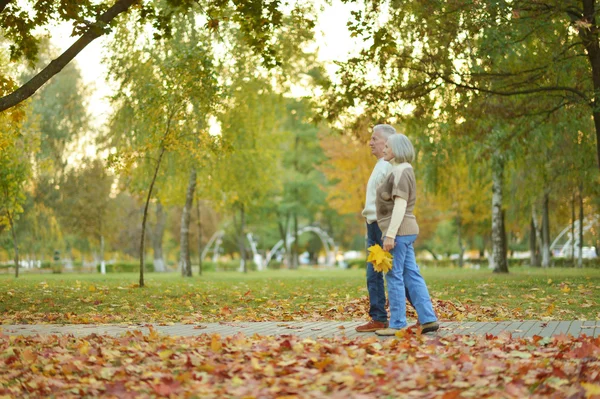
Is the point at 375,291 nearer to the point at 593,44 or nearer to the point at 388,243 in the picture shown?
the point at 388,243

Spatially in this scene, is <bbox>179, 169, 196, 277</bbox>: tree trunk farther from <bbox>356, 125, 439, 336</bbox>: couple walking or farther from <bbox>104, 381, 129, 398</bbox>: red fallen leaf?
<bbox>104, 381, 129, 398</bbox>: red fallen leaf

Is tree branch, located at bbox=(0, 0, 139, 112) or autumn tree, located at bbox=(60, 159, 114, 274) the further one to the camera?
autumn tree, located at bbox=(60, 159, 114, 274)

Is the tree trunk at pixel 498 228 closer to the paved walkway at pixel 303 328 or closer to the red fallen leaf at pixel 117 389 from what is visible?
the paved walkway at pixel 303 328

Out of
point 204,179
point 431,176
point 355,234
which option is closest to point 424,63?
point 431,176

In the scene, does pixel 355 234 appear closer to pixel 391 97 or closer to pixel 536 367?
pixel 391 97

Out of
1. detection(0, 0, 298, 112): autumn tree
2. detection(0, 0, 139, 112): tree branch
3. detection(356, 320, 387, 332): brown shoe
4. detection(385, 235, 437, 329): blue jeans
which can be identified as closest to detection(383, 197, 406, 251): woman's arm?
detection(385, 235, 437, 329): blue jeans

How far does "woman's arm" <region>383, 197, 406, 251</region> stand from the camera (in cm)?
785

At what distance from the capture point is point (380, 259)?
306 inches

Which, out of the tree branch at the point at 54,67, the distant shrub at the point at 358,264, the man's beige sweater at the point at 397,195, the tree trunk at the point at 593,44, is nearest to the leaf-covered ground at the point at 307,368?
the man's beige sweater at the point at 397,195

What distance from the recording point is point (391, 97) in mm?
17562

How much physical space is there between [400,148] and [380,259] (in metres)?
1.20

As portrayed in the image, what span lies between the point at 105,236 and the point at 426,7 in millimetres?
33544

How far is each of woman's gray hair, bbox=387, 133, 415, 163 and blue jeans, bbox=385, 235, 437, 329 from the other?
0.84 m

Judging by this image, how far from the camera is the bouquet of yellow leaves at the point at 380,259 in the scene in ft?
25.6
